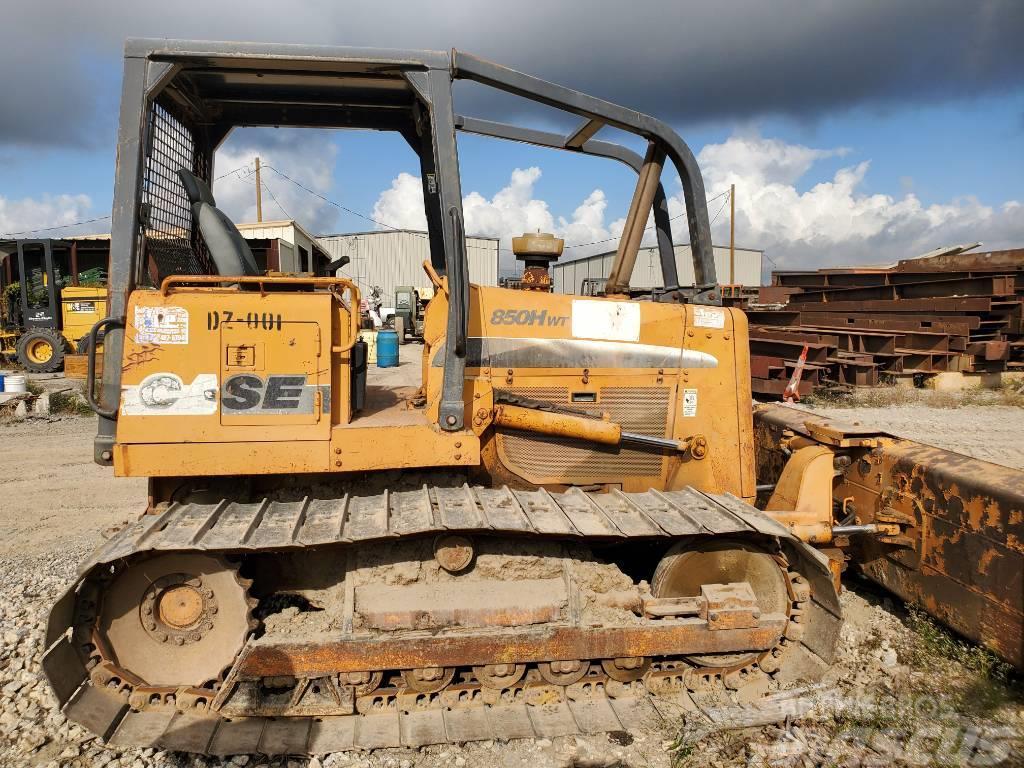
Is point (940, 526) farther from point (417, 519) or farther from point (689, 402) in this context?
point (417, 519)

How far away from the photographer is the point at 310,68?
335 centimetres

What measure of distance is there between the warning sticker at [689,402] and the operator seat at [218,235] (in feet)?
8.52

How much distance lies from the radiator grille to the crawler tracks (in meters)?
0.31

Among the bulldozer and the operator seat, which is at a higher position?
the operator seat

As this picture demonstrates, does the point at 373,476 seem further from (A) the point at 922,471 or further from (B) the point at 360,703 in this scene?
(A) the point at 922,471

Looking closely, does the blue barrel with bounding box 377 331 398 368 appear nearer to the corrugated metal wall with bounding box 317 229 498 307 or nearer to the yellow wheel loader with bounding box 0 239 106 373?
the yellow wheel loader with bounding box 0 239 106 373

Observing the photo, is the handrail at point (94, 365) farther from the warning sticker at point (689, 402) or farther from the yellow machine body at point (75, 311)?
the yellow machine body at point (75, 311)

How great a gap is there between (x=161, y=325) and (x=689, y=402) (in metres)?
2.88

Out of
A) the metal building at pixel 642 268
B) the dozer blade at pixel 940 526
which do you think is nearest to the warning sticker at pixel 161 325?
the dozer blade at pixel 940 526

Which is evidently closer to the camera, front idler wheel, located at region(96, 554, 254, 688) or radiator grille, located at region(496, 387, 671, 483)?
front idler wheel, located at region(96, 554, 254, 688)

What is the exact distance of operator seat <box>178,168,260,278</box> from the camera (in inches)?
149

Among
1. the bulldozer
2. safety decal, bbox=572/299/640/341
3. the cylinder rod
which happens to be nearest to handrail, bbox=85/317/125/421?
the bulldozer

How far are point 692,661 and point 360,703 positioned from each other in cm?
175

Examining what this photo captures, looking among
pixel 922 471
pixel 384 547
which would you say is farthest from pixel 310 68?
pixel 922 471
